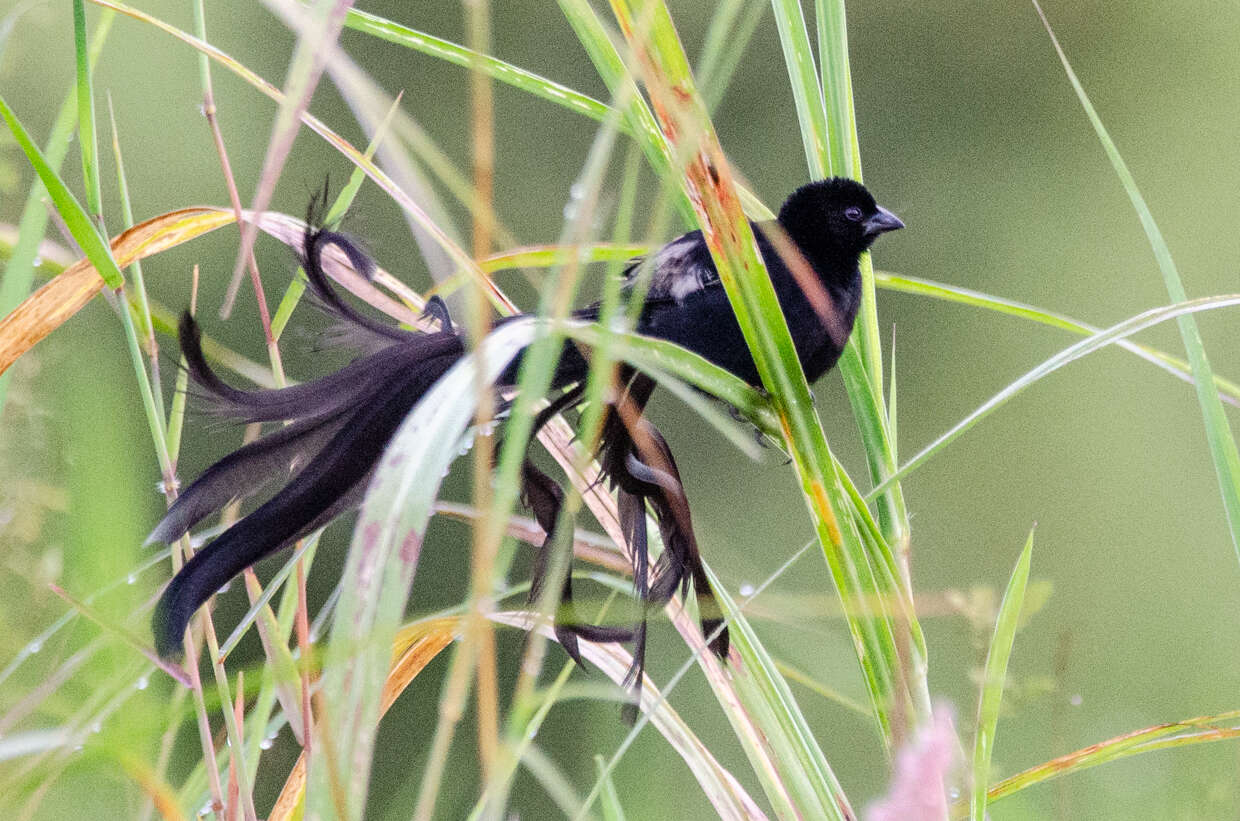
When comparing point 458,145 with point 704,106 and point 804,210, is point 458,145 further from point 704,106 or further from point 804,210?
point 704,106

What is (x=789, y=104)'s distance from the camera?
14.9 feet

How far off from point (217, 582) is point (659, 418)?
150 inches

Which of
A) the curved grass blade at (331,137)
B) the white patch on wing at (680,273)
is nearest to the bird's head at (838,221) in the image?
the white patch on wing at (680,273)

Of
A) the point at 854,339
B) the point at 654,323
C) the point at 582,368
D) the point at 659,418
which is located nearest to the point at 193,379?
the point at 582,368

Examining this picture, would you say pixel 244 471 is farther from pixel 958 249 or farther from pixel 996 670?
pixel 958 249

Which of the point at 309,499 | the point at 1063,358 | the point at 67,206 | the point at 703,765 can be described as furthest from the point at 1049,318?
the point at 67,206

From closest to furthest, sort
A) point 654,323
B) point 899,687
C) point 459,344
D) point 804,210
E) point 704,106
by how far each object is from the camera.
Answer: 1. point 704,106
2. point 899,687
3. point 459,344
4. point 654,323
5. point 804,210

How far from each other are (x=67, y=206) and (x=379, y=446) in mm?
211

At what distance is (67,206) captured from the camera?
604mm

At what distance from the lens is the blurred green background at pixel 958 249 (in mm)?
4324

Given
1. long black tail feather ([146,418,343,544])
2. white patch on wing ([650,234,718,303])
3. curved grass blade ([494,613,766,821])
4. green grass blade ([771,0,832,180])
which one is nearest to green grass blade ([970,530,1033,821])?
curved grass blade ([494,613,766,821])

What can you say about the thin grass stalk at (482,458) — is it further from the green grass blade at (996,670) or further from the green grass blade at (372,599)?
the green grass blade at (996,670)

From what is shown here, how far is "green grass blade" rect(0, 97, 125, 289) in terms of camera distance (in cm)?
58

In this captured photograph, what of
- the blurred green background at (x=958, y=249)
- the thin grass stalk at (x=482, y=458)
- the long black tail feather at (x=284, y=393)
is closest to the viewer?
the thin grass stalk at (x=482, y=458)
